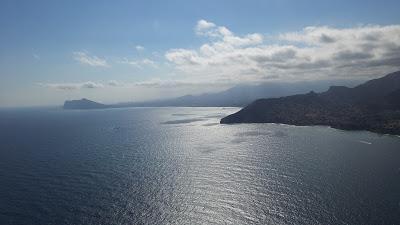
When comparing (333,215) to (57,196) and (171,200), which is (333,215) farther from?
(57,196)

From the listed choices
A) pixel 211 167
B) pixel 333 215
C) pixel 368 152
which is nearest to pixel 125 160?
pixel 211 167

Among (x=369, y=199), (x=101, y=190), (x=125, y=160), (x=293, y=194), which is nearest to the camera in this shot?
(x=369, y=199)

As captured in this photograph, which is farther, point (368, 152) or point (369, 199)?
point (368, 152)

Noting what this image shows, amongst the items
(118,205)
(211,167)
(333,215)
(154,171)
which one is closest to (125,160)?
(154,171)

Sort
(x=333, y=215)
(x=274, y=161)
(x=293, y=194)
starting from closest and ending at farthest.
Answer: (x=333, y=215)
(x=293, y=194)
(x=274, y=161)

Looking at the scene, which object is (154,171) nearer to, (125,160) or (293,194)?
(125,160)

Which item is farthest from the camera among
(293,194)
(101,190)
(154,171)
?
(154,171)

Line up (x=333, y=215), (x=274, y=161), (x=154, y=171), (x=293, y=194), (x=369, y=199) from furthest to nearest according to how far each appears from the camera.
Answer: (x=274, y=161), (x=154, y=171), (x=293, y=194), (x=369, y=199), (x=333, y=215)

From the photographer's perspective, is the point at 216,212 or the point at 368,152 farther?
the point at 368,152

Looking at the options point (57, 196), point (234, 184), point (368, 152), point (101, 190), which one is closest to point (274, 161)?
point (234, 184)
